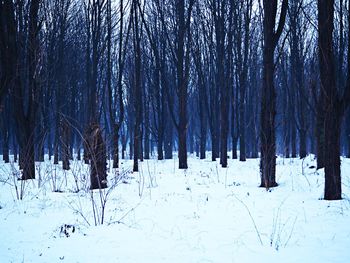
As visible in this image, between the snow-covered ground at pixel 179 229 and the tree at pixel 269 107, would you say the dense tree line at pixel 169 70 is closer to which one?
the tree at pixel 269 107

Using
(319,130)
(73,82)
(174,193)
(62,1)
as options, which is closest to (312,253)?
(174,193)

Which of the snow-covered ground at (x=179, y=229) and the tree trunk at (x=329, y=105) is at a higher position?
the tree trunk at (x=329, y=105)

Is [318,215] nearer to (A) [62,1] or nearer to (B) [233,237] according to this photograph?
(B) [233,237]

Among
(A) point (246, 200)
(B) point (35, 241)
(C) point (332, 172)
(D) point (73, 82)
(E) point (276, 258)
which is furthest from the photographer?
(D) point (73, 82)

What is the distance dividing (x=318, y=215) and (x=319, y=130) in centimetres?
625

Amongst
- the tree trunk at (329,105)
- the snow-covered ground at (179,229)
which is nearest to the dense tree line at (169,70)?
the tree trunk at (329,105)

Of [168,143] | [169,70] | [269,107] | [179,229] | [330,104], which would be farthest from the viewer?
[168,143]

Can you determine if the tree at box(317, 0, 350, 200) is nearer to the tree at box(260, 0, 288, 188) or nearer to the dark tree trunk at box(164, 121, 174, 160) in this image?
the tree at box(260, 0, 288, 188)

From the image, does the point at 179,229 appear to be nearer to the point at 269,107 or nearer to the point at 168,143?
the point at 269,107

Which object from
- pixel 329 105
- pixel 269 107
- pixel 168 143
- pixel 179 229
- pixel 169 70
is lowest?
pixel 179 229

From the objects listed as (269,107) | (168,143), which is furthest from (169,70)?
(269,107)

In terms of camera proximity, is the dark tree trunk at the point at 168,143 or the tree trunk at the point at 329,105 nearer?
the tree trunk at the point at 329,105

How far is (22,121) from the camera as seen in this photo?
30.0 feet

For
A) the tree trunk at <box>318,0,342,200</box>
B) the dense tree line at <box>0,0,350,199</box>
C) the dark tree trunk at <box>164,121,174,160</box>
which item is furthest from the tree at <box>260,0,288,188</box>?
the dark tree trunk at <box>164,121,174,160</box>
